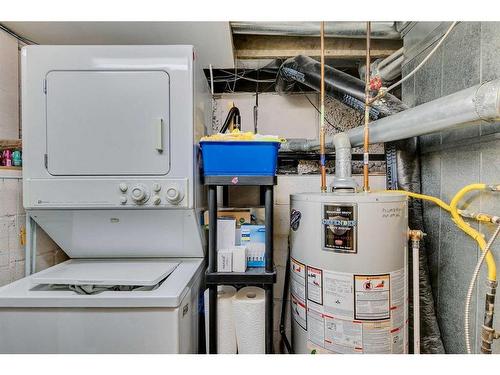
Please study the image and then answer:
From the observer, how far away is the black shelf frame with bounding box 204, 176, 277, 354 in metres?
1.22

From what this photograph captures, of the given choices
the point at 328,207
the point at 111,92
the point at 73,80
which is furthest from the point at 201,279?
the point at 73,80

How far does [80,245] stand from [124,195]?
1.59 feet

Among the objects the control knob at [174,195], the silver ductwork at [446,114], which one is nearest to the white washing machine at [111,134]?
the control knob at [174,195]

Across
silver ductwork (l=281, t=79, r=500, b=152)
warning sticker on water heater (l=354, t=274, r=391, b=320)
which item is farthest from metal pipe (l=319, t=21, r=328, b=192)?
warning sticker on water heater (l=354, t=274, r=391, b=320)

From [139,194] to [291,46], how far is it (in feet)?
5.01

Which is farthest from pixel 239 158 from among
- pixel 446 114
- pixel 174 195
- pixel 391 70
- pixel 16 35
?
pixel 16 35

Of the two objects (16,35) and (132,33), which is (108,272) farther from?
(16,35)

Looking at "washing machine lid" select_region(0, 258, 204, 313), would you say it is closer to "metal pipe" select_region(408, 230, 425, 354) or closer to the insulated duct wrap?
"metal pipe" select_region(408, 230, 425, 354)

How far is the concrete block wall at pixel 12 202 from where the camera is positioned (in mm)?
1277

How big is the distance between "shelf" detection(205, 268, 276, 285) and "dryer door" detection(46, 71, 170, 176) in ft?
2.03

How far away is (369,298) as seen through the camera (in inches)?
45.6

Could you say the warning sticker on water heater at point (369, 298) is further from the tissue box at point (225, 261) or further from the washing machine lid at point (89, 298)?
the washing machine lid at point (89, 298)

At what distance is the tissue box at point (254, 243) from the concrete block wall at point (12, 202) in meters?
1.18

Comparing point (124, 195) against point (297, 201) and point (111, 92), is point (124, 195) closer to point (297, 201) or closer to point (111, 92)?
point (111, 92)
